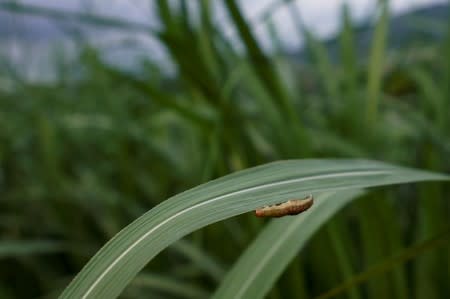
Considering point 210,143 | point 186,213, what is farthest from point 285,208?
point 210,143

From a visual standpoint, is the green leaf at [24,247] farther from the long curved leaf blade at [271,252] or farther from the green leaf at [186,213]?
the green leaf at [186,213]

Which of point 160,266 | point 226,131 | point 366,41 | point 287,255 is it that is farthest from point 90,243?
point 366,41

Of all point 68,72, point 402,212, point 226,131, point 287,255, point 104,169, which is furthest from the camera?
point 68,72

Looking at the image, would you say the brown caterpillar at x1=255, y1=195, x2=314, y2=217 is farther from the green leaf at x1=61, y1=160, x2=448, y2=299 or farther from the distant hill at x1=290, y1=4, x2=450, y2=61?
the distant hill at x1=290, y1=4, x2=450, y2=61

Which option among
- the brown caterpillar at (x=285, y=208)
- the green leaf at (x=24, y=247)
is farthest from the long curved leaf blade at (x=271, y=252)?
the green leaf at (x=24, y=247)

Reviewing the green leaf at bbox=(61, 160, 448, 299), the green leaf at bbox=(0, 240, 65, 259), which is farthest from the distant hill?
the green leaf at bbox=(61, 160, 448, 299)

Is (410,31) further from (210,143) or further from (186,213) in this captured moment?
(186,213)

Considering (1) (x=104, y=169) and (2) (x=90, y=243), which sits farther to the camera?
(1) (x=104, y=169)

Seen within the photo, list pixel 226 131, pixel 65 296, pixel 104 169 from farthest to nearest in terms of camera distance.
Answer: pixel 104 169 < pixel 226 131 < pixel 65 296

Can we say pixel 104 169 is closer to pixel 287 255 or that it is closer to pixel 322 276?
pixel 322 276
